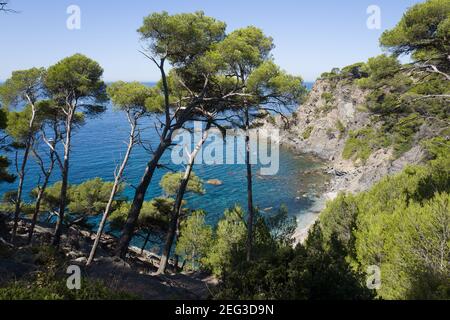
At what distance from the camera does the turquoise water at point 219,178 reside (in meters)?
42.2

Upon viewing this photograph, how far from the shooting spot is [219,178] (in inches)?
2087

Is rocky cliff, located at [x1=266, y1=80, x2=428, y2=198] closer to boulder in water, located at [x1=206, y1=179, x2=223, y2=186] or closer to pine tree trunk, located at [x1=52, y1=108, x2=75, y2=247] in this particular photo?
boulder in water, located at [x1=206, y1=179, x2=223, y2=186]

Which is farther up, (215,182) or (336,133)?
(336,133)

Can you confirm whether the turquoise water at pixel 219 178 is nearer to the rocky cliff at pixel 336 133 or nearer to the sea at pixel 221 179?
the sea at pixel 221 179

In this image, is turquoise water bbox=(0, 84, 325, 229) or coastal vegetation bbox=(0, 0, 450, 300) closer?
coastal vegetation bbox=(0, 0, 450, 300)

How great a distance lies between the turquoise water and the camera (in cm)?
4219

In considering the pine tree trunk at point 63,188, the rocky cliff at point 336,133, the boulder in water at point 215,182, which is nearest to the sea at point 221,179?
the boulder in water at point 215,182

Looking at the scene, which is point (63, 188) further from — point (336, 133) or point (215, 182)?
point (336, 133)

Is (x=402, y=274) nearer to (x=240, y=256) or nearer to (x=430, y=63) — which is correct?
(x=430, y=63)

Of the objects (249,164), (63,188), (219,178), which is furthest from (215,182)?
(249,164)

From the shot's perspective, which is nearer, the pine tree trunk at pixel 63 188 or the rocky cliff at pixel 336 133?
the pine tree trunk at pixel 63 188

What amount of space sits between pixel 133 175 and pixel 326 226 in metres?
37.8

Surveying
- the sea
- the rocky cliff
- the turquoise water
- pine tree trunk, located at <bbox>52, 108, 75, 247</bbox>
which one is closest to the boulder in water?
the sea
